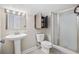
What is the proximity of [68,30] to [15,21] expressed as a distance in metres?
0.92

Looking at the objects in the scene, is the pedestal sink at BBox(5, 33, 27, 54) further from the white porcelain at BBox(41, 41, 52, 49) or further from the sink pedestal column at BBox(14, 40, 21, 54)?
the white porcelain at BBox(41, 41, 52, 49)

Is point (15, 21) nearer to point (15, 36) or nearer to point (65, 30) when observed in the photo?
point (15, 36)

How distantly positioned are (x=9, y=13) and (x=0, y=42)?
1.60 feet

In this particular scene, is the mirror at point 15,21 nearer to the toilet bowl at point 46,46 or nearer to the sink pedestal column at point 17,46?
the sink pedestal column at point 17,46

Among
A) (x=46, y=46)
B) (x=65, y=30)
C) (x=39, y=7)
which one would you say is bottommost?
(x=46, y=46)

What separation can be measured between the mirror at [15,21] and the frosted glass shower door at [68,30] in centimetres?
66

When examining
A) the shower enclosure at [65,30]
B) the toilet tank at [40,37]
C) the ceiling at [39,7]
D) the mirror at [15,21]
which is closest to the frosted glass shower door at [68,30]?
the shower enclosure at [65,30]

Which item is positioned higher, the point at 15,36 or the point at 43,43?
the point at 15,36

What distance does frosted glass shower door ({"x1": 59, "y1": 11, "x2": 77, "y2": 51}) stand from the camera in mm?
1570

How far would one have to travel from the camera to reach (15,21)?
154cm

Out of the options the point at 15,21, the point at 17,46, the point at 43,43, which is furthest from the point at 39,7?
the point at 17,46

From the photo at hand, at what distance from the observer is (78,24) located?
60.6 inches

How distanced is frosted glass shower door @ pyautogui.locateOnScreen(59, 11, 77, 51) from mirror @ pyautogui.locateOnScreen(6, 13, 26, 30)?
66cm
